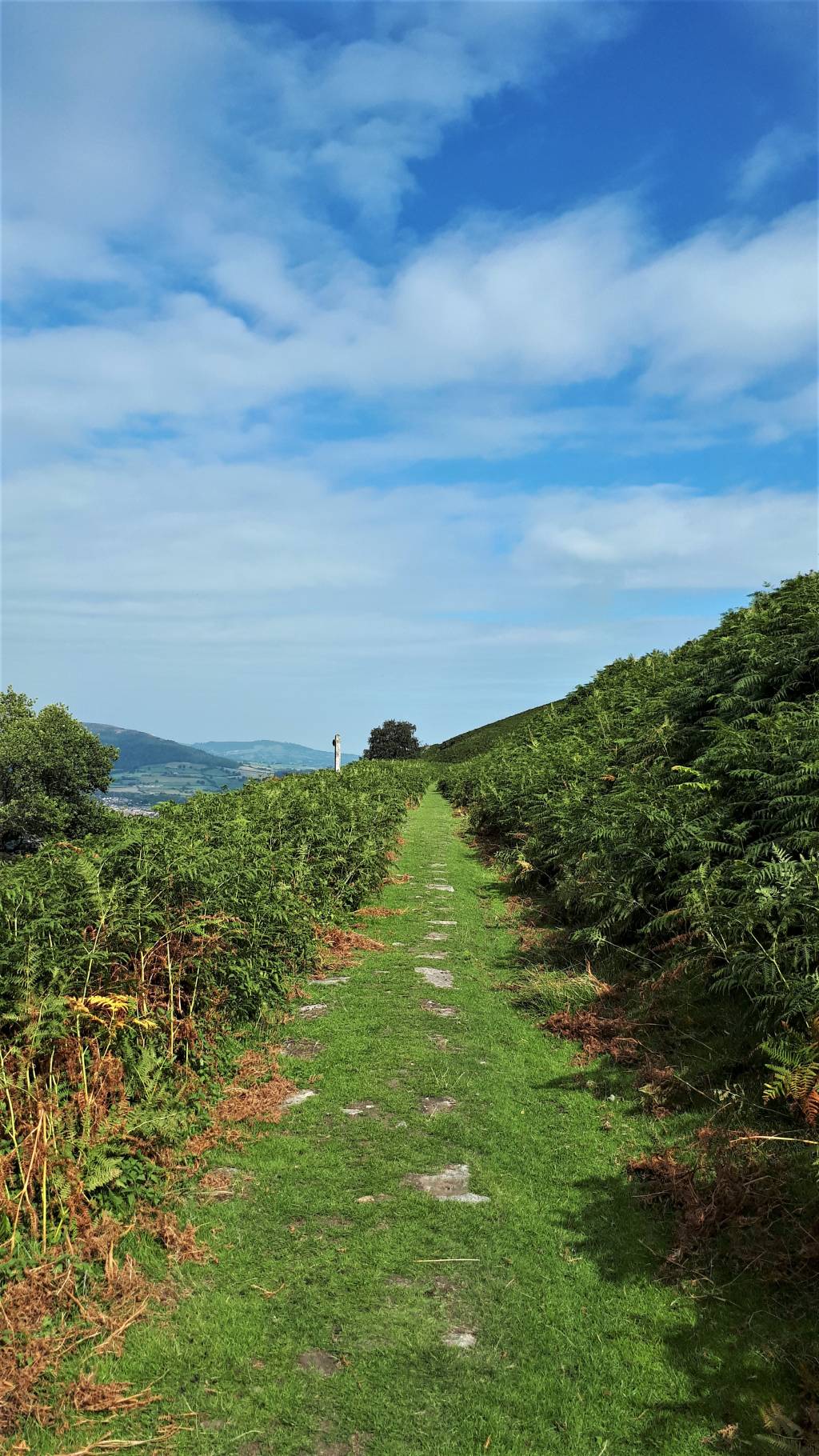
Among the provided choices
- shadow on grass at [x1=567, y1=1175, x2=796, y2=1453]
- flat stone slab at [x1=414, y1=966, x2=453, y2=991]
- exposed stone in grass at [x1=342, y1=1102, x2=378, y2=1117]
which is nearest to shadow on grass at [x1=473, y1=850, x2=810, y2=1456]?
shadow on grass at [x1=567, y1=1175, x2=796, y2=1453]

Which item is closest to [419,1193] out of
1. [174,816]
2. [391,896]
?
[174,816]

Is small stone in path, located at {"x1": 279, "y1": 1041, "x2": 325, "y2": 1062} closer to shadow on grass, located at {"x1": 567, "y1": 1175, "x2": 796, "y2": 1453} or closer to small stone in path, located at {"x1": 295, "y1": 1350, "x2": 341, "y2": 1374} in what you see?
shadow on grass, located at {"x1": 567, "y1": 1175, "x2": 796, "y2": 1453}

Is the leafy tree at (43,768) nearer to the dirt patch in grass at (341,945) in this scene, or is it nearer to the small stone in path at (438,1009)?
the dirt patch in grass at (341,945)

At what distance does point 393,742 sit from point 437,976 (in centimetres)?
8426

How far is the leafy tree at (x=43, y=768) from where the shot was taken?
3781cm

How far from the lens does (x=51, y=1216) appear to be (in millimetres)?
4074

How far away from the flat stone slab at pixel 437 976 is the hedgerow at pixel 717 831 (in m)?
1.84

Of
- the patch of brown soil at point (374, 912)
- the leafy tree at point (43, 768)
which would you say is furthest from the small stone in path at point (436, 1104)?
the leafy tree at point (43, 768)

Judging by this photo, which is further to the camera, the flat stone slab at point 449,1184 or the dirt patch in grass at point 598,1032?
the dirt patch in grass at point 598,1032

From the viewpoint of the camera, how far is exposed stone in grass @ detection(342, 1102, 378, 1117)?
5779 mm

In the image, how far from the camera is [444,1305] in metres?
3.81

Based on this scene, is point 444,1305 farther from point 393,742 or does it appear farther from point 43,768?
point 393,742

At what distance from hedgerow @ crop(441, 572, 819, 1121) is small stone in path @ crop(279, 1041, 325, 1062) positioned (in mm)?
3469

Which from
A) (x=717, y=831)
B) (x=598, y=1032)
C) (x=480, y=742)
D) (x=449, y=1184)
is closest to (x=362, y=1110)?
(x=449, y=1184)
